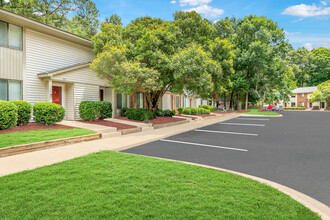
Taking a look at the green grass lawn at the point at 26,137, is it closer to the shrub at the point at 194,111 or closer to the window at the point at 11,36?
the window at the point at 11,36

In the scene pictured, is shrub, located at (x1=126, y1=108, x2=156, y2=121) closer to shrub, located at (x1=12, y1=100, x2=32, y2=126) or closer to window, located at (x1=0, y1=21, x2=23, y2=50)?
shrub, located at (x1=12, y1=100, x2=32, y2=126)

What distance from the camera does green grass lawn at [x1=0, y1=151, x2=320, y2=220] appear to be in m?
2.67

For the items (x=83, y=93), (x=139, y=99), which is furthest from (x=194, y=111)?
(x=83, y=93)

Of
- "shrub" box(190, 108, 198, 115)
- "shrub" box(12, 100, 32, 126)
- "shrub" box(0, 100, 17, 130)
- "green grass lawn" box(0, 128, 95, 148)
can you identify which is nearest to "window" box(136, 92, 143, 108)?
"shrub" box(190, 108, 198, 115)

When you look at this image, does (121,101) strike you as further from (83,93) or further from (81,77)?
(81,77)

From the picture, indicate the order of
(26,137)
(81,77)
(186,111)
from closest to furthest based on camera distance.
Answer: (26,137)
(81,77)
(186,111)

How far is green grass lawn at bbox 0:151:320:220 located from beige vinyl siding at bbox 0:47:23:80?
26.7 ft

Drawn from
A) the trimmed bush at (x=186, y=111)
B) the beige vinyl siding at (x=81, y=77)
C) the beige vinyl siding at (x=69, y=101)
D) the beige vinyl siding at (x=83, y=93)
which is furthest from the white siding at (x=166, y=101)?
the beige vinyl siding at (x=69, y=101)

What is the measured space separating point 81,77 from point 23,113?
4.44 m

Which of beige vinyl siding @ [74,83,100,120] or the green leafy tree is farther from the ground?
the green leafy tree

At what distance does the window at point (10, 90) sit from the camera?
983 cm

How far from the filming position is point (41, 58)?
37.5 ft

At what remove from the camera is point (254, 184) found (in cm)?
369

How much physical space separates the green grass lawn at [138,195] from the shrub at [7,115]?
481cm
